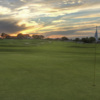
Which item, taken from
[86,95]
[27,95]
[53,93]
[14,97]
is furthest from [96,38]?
[14,97]

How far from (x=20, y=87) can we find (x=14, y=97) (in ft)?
3.10

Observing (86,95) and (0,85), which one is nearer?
(86,95)

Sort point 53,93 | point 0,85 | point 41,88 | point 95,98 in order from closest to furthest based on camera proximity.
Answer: point 95,98 → point 53,93 → point 41,88 → point 0,85

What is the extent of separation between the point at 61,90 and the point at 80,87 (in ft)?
2.84

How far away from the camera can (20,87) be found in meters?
5.35

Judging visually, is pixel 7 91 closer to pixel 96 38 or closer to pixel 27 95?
pixel 27 95

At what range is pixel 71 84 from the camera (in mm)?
5645

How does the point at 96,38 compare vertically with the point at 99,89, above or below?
above

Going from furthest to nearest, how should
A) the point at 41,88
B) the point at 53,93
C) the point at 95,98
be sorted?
the point at 41,88, the point at 53,93, the point at 95,98

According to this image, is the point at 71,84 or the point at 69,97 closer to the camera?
the point at 69,97

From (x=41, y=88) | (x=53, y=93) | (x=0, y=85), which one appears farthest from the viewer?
(x=0, y=85)

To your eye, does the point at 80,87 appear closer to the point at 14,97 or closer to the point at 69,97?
the point at 69,97

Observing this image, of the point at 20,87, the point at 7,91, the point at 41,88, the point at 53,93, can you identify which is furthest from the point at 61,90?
the point at 7,91

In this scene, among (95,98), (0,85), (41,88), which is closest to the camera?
(95,98)
